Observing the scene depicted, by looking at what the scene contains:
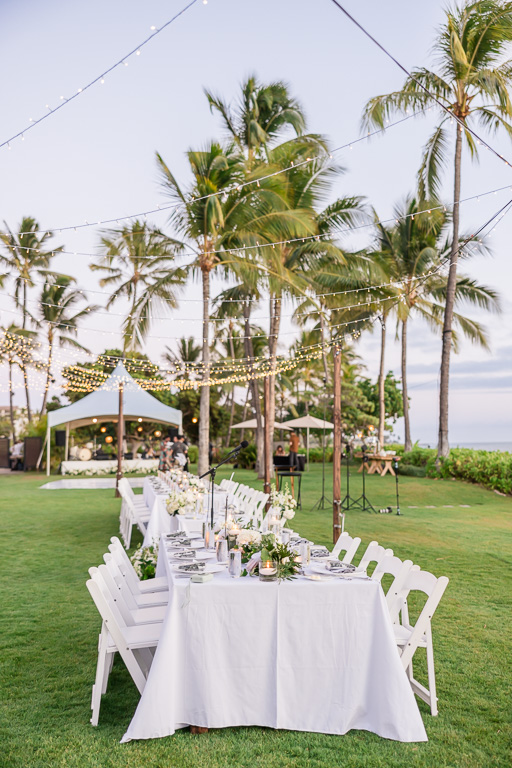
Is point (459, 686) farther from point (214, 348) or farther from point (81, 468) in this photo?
point (214, 348)

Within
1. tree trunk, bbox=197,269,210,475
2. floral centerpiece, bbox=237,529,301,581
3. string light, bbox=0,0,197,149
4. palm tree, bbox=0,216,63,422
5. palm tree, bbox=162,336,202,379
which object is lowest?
floral centerpiece, bbox=237,529,301,581

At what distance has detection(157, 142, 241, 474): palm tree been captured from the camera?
49.0 feet

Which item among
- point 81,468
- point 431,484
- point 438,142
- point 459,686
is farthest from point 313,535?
point 81,468

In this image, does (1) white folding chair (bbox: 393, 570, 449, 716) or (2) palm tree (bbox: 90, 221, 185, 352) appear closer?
(1) white folding chair (bbox: 393, 570, 449, 716)

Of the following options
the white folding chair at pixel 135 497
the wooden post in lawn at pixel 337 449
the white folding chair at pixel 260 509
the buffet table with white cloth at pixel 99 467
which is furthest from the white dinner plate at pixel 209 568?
the buffet table with white cloth at pixel 99 467

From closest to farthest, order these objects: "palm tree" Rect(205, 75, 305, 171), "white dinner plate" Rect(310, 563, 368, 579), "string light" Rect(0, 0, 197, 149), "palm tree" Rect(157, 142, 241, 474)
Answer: "white dinner plate" Rect(310, 563, 368, 579), "string light" Rect(0, 0, 197, 149), "palm tree" Rect(157, 142, 241, 474), "palm tree" Rect(205, 75, 305, 171)

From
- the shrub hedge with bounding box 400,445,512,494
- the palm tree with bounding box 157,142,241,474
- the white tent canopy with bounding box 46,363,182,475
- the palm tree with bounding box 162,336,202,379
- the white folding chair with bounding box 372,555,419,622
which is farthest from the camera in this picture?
the palm tree with bounding box 162,336,202,379

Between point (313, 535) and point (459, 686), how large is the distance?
222 inches

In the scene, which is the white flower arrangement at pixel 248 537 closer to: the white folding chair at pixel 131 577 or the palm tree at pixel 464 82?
the white folding chair at pixel 131 577

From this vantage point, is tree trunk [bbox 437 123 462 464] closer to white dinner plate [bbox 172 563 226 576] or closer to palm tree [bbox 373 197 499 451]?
palm tree [bbox 373 197 499 451]

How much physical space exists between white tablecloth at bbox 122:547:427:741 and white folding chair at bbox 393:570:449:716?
270 millimetres

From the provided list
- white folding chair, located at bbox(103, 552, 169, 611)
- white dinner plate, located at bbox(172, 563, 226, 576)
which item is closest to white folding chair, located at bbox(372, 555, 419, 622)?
white dinner plate, located at bbox(172, 563, 226, 576)

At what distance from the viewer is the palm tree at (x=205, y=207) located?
49.0 ft

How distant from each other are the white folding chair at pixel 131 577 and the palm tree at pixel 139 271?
24.0 ft
